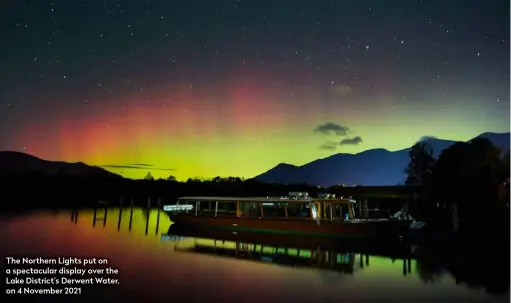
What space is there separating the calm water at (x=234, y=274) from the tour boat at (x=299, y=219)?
2.48 feet

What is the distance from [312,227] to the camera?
7.60 meters

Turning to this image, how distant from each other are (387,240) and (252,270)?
107 inches

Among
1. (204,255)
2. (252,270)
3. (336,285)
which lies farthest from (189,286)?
(204,255)

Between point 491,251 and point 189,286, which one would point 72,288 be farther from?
point 491,251

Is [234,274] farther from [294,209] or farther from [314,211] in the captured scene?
[294,209]

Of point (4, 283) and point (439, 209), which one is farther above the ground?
point (439, 209)

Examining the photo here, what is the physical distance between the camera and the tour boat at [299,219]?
7457mm

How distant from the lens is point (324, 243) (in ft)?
24.3

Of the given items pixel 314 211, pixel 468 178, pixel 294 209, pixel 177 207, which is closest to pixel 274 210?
pixel 294 209

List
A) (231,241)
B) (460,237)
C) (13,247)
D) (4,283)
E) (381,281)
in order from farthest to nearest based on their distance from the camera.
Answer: (231,241) → (460,237) → (13,247) → (381,281) → (4,283)

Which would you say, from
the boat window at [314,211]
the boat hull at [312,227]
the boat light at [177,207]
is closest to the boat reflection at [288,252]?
the boat hull at [312,227]

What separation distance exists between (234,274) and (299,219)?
2.61m

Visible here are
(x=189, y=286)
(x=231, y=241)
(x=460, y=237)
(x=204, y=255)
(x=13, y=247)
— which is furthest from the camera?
(x=231, y=241)

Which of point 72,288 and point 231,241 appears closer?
point 72,288
